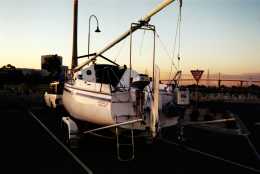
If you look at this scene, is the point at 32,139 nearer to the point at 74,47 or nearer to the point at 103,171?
the point at 103,171

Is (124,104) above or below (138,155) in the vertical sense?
above

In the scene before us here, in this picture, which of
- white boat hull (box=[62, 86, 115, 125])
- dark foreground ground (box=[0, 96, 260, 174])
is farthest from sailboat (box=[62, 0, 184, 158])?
dark foreground ground (box=[0, 96, 260, 174])

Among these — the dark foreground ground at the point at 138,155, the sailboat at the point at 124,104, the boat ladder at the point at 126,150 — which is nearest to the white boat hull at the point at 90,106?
the sailboat at the point at 124,104

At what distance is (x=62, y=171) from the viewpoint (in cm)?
963

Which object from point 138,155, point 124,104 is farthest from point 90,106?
point 138,155

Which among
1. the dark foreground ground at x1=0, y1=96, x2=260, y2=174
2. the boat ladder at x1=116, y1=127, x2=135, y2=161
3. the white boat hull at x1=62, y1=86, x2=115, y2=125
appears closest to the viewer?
the dark foreground ground at x1=0, y1=96, x2=260, y2=174

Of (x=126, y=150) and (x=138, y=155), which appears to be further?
(x=126, y=150)

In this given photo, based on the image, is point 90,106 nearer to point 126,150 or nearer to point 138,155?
point 126,150

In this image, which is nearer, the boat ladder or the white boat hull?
the boat ladder

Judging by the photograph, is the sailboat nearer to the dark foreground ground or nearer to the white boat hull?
the white boat hull

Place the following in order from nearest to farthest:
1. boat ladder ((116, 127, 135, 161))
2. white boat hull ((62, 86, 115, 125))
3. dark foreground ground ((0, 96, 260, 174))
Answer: dark foreground ground ((0, 96, 260, 174))
boat ladder ((116, 127, 135, 161))
white boat hull ((62, 86, 115, 125))

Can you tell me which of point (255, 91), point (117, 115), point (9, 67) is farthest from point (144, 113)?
point (9, 67)

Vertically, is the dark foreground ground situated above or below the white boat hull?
below

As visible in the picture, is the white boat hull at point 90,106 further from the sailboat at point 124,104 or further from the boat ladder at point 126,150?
the boat ladder at point 126,150
